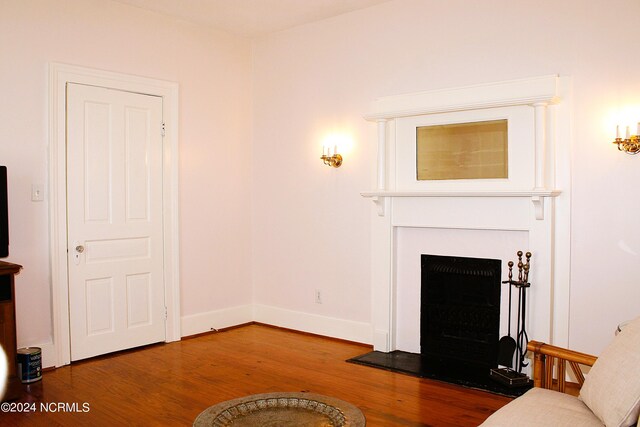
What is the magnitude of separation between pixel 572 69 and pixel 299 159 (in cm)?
251

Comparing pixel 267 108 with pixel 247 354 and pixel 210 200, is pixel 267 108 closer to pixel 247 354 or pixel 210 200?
pixel 210 200

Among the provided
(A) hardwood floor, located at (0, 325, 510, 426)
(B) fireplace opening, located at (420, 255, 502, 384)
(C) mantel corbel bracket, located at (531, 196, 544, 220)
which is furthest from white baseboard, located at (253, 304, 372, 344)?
(C) mantel corbel bracket, located at (531, 196, 544, 220)

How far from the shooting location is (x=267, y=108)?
222 inches

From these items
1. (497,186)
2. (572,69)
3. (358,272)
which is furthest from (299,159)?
(572,69)

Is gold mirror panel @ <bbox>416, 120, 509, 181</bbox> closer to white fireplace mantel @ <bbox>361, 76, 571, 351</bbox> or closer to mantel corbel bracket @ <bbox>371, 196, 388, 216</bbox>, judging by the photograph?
white fireplace mantel @ <bbox>361, 76, 571, 351</bbox>

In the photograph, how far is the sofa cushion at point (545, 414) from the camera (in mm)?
2073

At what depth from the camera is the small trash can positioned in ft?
12.6

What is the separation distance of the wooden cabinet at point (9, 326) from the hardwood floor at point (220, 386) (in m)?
0.13

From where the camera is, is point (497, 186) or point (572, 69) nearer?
point (572, 69)

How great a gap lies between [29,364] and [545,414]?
3337 millimetres

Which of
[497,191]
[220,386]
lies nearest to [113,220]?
[220,386]

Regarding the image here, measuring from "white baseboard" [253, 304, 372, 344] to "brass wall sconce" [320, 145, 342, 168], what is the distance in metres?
1.41

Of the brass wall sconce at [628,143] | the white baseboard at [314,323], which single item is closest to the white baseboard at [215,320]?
the white baseboard at [314,323]

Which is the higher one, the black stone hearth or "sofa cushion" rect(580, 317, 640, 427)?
"sofa cushion" rect(580, 317, 640, 427)
